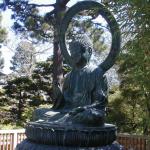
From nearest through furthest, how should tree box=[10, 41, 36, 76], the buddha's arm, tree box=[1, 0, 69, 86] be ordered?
1. the buddha's arm
2. tree box=[1, 0, 69, 86]
3. tree box=[10, 41, 36, 76]

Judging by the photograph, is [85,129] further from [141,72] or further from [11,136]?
[11,136]

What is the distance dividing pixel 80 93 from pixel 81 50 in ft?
1.31

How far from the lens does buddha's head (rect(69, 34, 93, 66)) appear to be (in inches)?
143

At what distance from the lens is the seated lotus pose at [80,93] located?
325 centimetres

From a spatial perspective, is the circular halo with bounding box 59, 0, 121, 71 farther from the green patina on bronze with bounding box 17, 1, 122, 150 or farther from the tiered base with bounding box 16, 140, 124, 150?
the tiered base with bounding box 16, 140, 124, 150

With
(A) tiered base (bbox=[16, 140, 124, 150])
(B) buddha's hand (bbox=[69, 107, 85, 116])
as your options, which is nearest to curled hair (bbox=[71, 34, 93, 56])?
(B) buddha's hand (bbox=[69, 107, 85, 116])

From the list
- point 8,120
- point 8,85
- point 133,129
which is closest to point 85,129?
point 133,129

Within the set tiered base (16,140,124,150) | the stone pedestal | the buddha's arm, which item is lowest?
tiered base (16,140,124,150)

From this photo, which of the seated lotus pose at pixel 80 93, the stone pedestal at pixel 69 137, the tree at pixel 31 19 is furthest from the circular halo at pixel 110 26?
the tree at pixel 31 19

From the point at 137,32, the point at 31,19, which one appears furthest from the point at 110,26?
the point at 31,19

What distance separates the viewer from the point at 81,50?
11.9 ft

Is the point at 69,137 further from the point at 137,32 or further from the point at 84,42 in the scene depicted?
the point at 137,32

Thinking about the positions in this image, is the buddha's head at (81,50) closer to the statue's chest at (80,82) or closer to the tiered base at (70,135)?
the statue's chest at (80,82)

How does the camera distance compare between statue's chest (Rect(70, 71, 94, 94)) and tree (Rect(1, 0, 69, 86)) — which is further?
tree (Rect(1, 0, 69, 86))
